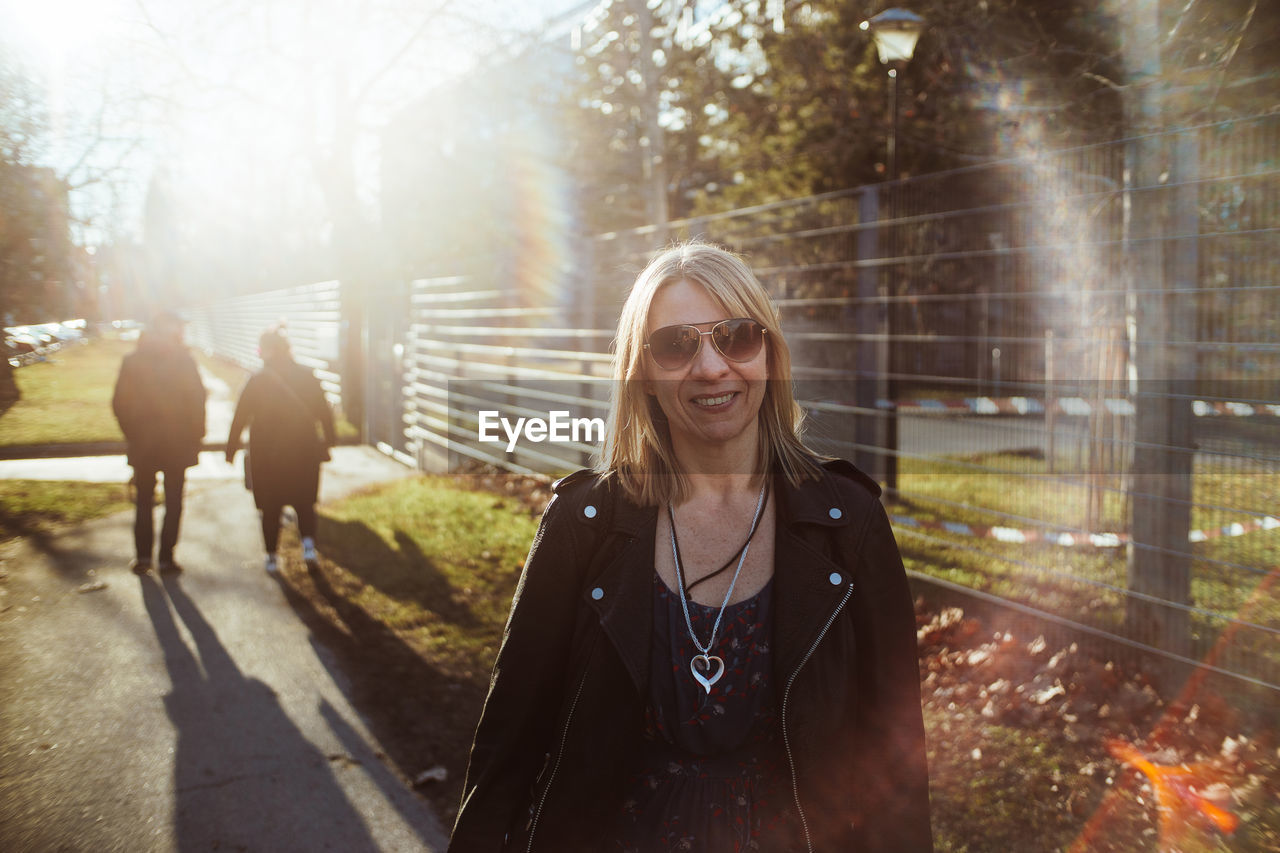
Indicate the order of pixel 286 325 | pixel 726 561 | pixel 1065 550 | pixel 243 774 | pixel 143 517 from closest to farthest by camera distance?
Answer: pixel 726 561 → pixel 243 774 → pixel 1065 550 → pixel 143 517 → pixel 286 325

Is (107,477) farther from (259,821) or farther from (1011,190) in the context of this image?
(1011,190)

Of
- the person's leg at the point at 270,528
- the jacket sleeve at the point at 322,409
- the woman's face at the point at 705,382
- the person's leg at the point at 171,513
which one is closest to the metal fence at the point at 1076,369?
the woman's face at the point at 705,382

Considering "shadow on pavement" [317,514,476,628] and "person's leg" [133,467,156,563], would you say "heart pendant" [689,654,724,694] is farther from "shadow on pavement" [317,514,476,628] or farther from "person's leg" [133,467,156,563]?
"person's leg" [133,467,156,563]

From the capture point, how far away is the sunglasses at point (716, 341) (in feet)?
7.96

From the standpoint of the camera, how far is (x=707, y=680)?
2213 millimetres

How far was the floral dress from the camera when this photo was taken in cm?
212

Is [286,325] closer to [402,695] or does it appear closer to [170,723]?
[402,695]

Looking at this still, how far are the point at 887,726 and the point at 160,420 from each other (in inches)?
283

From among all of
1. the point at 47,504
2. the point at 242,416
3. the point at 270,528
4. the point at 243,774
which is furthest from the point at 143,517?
the point at 243,774

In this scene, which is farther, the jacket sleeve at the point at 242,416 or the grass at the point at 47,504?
the jacket sleeve at the point at 242,416

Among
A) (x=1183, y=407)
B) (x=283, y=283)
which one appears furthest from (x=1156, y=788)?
(x=283, y=283)

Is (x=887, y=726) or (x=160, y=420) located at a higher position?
(x=160, y=420)

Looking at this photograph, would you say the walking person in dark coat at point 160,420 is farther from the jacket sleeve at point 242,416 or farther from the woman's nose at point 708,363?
the woman's nose at point 708,363

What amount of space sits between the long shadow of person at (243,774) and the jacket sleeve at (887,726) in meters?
2.40
